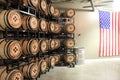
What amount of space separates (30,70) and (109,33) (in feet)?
22.1

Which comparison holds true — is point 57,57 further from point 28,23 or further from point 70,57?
point 28,23

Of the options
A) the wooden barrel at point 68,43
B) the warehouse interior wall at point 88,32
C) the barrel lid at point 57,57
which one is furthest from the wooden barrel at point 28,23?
the warehouse interior wall at point 88,32

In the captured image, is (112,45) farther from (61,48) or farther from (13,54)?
(13,54)

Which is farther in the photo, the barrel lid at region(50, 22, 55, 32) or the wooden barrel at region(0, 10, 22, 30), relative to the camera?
the barrel lid at region(50, 22, 55, 32)

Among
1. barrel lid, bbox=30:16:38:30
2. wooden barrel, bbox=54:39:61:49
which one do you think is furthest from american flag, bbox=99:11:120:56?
barrel lid, bbox=30:16:38:30

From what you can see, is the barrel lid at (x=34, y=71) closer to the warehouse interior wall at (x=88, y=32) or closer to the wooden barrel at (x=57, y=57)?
the wooden barrel at (x=57, y=57)

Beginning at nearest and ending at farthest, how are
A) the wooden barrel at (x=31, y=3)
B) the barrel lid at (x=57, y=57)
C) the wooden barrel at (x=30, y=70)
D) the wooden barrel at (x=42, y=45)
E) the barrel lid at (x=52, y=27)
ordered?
1. the wooden barrel at (x=30, y=70)
2. the wooden barrel at (x=31, y=3)
3. the wooden barrel at (x=42, y=45)
4. the barrel lid at (x=52, y=27)
5. the barrel lid at (x=57, y=57)

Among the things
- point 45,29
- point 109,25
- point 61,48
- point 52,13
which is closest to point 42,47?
point 45,29

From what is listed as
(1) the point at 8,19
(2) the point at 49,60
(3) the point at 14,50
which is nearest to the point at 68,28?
(2) the point at 49,60

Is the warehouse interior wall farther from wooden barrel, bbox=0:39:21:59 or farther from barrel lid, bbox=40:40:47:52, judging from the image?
wooden barrel, bbox=0:39:21:59

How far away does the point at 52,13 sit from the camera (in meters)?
7.43

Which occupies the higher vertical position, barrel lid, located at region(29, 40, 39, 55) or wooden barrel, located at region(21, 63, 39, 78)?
barrel lid, located at region(29, 40, 39, 55)

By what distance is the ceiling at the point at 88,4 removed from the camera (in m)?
9.84

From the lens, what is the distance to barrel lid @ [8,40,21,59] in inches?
162
